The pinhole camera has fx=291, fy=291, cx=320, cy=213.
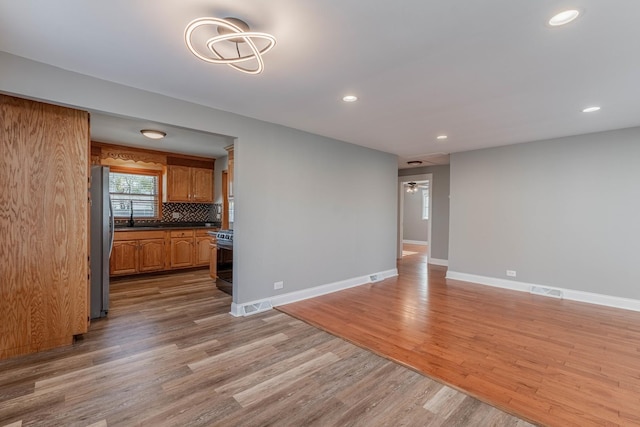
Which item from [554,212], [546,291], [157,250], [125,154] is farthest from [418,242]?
[125,154]

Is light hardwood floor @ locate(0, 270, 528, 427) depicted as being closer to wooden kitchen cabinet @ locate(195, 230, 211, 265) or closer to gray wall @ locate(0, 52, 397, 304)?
→ gray wall @ locate(0, 52, 397, 304)

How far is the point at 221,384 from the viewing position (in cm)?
229

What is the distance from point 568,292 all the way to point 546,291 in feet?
0.91

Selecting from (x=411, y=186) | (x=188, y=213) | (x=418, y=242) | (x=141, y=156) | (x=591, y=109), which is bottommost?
(x=418, y=242)

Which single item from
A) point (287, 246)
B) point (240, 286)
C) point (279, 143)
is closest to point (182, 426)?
point (240, 286)

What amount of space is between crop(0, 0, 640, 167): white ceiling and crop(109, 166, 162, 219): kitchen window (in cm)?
389

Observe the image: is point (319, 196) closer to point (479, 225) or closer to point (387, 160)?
point (387, 160)

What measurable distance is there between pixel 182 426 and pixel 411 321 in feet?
8.77

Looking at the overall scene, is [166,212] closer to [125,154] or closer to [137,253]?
[137,253]

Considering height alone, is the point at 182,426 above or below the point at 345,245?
below

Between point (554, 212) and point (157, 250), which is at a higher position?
point (554, 212)

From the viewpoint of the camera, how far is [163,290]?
487cm

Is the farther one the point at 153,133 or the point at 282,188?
the point at 153,133

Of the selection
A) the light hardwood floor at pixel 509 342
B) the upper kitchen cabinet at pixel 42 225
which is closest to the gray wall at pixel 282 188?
the upper kitchen cabinet at pixel 42 225
